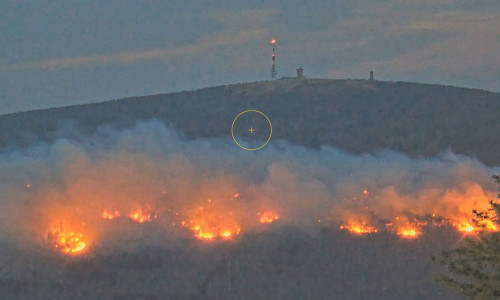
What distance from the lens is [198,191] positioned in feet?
369

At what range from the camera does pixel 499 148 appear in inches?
6383

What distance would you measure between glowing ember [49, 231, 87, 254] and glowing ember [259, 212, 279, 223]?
28.8 m

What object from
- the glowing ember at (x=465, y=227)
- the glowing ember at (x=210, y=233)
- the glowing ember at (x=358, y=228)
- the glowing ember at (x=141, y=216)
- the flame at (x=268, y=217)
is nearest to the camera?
the glowing ember at (x=141, y=216)

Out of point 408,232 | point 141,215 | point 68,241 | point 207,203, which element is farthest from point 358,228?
point 68,241

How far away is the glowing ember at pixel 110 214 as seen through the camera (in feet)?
332

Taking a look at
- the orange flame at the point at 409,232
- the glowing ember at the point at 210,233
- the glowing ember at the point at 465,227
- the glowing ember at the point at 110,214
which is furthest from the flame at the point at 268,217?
the glowing ember at the point at 465,227

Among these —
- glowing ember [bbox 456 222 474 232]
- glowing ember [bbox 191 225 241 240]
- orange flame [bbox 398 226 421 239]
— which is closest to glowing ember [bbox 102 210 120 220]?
glowing ember [bbox 191 225 241 240]

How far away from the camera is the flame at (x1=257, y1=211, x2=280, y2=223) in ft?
366

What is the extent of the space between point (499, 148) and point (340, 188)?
2313 inches

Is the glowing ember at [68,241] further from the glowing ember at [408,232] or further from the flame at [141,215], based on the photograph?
the glowing ember at [408,232]

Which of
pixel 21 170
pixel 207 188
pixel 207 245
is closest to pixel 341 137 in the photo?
pixel 207 188

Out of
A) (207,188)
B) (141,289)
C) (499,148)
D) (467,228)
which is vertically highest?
(499,148)

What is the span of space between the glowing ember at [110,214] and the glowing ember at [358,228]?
3427 cm

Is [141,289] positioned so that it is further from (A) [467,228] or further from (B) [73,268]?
(A) [467,228]
